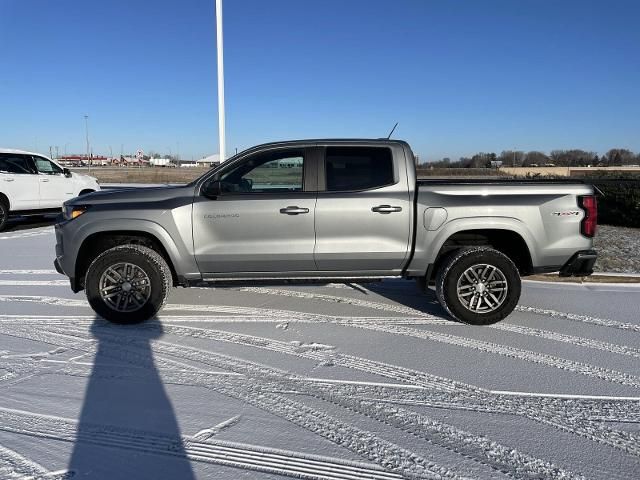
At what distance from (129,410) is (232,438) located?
80cm

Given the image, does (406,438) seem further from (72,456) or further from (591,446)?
(72,456)

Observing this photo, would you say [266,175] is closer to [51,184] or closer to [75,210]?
[75,210]

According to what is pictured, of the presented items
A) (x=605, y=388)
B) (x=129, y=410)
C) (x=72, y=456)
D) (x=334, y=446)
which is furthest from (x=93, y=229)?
(x=605, y=388)

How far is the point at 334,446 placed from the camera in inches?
109

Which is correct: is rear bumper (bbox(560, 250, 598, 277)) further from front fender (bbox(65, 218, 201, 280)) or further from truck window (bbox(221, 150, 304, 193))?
front fender (bbox(65, 218, 201, 280))

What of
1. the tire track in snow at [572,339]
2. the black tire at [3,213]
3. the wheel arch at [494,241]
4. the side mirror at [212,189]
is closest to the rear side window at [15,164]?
the black tire at [3,213]

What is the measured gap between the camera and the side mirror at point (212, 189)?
4.87m

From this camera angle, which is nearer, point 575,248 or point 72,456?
point 72,456

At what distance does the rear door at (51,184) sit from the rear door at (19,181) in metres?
0.14

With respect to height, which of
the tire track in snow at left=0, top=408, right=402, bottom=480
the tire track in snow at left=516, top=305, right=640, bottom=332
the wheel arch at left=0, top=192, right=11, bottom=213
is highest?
the wheel arch at left=0, top=192, right=11, bottom=213

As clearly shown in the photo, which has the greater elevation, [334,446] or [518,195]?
[518,195]

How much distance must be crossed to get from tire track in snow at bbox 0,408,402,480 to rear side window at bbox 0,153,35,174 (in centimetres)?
1103

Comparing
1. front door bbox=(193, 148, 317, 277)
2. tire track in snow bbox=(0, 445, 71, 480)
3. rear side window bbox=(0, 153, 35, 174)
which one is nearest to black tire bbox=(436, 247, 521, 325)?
front door bbox=(193, 148, 317, 277)

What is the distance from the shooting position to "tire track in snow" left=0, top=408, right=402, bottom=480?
2.54m
